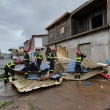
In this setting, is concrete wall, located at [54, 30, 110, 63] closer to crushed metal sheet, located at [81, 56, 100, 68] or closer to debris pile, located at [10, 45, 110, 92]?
debris pile, located at [10, 45, 110, 92]

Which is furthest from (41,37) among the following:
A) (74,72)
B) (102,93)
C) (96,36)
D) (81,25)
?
(102,93)

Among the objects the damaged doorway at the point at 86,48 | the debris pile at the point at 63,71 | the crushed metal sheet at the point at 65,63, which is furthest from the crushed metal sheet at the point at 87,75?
the damaged doorway at the point at 86,48

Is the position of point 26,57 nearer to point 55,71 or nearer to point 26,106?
point 55,71

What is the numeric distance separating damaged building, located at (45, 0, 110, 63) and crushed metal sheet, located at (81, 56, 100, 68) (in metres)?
2.22

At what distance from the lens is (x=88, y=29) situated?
1423 centimetres

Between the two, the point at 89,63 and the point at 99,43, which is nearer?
the point at 89,63

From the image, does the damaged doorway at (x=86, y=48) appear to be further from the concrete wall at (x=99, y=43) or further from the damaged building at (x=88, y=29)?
the concrete wall at (x=99, y=43)

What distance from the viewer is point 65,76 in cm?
790

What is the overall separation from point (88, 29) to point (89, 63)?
7.63m

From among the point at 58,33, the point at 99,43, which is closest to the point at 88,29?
the point at 99,43

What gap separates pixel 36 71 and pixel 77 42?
542 cm

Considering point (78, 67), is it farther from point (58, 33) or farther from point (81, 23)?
point (58, 33)

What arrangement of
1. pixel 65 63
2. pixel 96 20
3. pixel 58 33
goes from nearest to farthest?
pixel 65 63 < pixel 96 20 < pixel 58 33

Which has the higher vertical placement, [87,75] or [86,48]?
[86,48]
